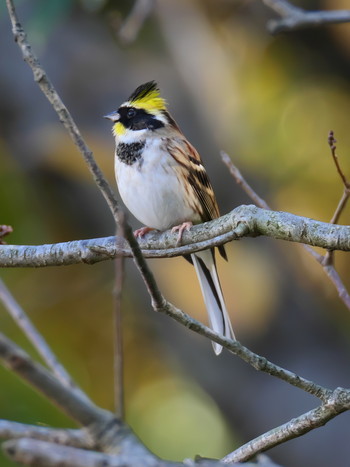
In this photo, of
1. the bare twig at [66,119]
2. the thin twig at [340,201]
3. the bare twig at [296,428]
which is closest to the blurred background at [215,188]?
the thin twig at [340,201]

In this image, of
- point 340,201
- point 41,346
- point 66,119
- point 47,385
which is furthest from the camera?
point 340,201

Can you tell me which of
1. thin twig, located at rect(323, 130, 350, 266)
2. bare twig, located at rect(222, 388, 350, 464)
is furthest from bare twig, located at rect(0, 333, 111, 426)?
thin twig, located at rect(323, 130, 350, 266)

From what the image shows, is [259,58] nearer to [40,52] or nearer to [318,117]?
[318,117]

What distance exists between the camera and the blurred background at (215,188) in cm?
541

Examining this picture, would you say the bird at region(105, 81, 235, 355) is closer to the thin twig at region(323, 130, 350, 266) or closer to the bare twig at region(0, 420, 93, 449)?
the thin twig at region(323, 130, 350, 266)

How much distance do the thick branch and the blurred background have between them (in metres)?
2.35

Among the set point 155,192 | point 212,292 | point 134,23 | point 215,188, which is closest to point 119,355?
Result: point 155,192

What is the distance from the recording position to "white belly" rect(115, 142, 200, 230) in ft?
11.7

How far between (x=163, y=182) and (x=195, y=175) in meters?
0.22

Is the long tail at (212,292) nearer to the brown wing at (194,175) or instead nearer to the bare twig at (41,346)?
the brown wing at (194,175)

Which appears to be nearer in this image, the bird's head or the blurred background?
the bird's head

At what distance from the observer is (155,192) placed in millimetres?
3566

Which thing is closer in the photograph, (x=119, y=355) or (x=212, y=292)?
(x=119, y=355)

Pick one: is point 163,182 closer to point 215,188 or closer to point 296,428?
point 296,428
